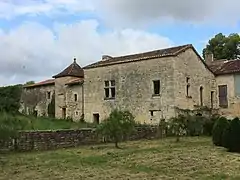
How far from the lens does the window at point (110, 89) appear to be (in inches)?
1464

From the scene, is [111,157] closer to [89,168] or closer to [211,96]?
[89,168]

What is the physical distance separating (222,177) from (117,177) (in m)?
3.05

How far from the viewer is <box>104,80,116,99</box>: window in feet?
122

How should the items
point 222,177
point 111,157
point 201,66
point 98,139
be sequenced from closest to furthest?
1. point 222,177
2. point 111,157
3. point 98,139
4. point 201,66

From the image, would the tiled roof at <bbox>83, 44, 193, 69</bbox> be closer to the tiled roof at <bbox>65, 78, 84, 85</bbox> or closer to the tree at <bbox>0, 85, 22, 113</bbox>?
the tiled roof at <bbox>65, 78, 84, 85</bbox>

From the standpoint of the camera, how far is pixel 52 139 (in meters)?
22.2

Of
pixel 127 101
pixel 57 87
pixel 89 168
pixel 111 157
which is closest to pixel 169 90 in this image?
pixel 127 101

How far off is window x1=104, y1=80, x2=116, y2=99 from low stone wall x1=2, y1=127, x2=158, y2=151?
11554mm

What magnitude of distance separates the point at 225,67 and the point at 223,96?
2.62 metres

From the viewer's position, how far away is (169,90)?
33.1 metres

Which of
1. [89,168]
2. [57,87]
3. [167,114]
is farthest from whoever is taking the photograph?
[57,87]

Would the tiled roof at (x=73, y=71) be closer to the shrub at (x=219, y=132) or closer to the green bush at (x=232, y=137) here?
the shrub at (x=219, y=132)

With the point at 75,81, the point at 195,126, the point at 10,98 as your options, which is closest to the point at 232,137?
the point at 195,126

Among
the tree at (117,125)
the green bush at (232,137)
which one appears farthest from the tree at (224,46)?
the green bush at (232,137)
